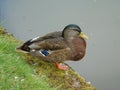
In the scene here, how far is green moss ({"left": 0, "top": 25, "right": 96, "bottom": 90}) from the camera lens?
17.2ft

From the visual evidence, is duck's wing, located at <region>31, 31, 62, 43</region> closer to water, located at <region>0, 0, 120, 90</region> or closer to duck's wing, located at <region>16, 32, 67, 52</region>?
duck's wing, located at <region>16, 32, 67, 52</region>

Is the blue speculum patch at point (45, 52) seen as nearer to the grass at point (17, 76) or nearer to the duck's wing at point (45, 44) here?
the duck's wing at point (45, 44)

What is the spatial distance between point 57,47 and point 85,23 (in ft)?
11.2

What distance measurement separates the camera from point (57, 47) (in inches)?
261

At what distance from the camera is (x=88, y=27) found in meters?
9.84

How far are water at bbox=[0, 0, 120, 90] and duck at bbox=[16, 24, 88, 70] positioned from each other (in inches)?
83.5

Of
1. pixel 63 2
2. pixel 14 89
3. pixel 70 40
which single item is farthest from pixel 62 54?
pixel 63 2

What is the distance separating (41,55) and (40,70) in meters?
0.33

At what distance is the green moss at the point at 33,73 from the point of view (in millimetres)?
5242

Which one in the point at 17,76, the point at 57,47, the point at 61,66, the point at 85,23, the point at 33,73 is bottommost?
the point at 85,23

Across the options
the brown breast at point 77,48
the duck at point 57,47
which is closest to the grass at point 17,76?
the duck at point 57,47

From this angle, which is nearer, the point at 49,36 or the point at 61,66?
the point at 61,66

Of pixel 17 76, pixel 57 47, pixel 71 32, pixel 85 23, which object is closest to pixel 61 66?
pixel 57 47

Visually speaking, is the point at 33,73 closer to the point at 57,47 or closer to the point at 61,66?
the point at 61,66
